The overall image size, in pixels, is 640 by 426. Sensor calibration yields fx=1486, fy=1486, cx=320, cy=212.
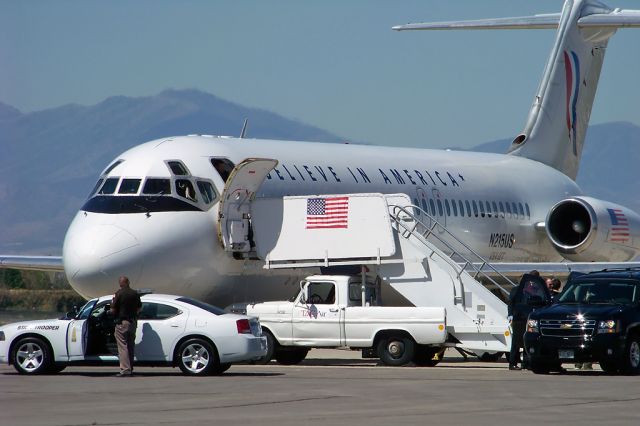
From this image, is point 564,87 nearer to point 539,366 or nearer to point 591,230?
point 591,230

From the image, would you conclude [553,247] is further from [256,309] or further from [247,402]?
[247,402]

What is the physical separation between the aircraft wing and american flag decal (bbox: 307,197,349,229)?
24.6ft

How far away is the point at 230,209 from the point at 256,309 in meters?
2.20

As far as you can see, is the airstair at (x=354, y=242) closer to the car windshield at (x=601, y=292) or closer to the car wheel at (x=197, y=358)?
the car windshield at (x=601, y=292)

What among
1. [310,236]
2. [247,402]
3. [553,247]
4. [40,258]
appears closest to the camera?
[247,402]

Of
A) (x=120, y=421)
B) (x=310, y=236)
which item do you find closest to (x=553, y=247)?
(x=310, y=236)

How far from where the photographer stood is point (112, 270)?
2603 centimetres

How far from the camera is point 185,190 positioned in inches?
1073

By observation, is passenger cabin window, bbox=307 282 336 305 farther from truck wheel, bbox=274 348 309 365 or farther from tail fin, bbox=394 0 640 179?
tail fin, bbox=394 0 640 179

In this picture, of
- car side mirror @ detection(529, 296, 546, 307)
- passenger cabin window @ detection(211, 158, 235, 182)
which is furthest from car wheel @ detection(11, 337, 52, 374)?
car side mirror @ detection(529, 296, 546, 307)

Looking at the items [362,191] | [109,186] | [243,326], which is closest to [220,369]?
[243,326]

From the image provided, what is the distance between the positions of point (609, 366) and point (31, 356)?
880 cm

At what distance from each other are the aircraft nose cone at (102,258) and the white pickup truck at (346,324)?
91.1 inches

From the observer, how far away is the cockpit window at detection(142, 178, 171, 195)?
88.9 feet
